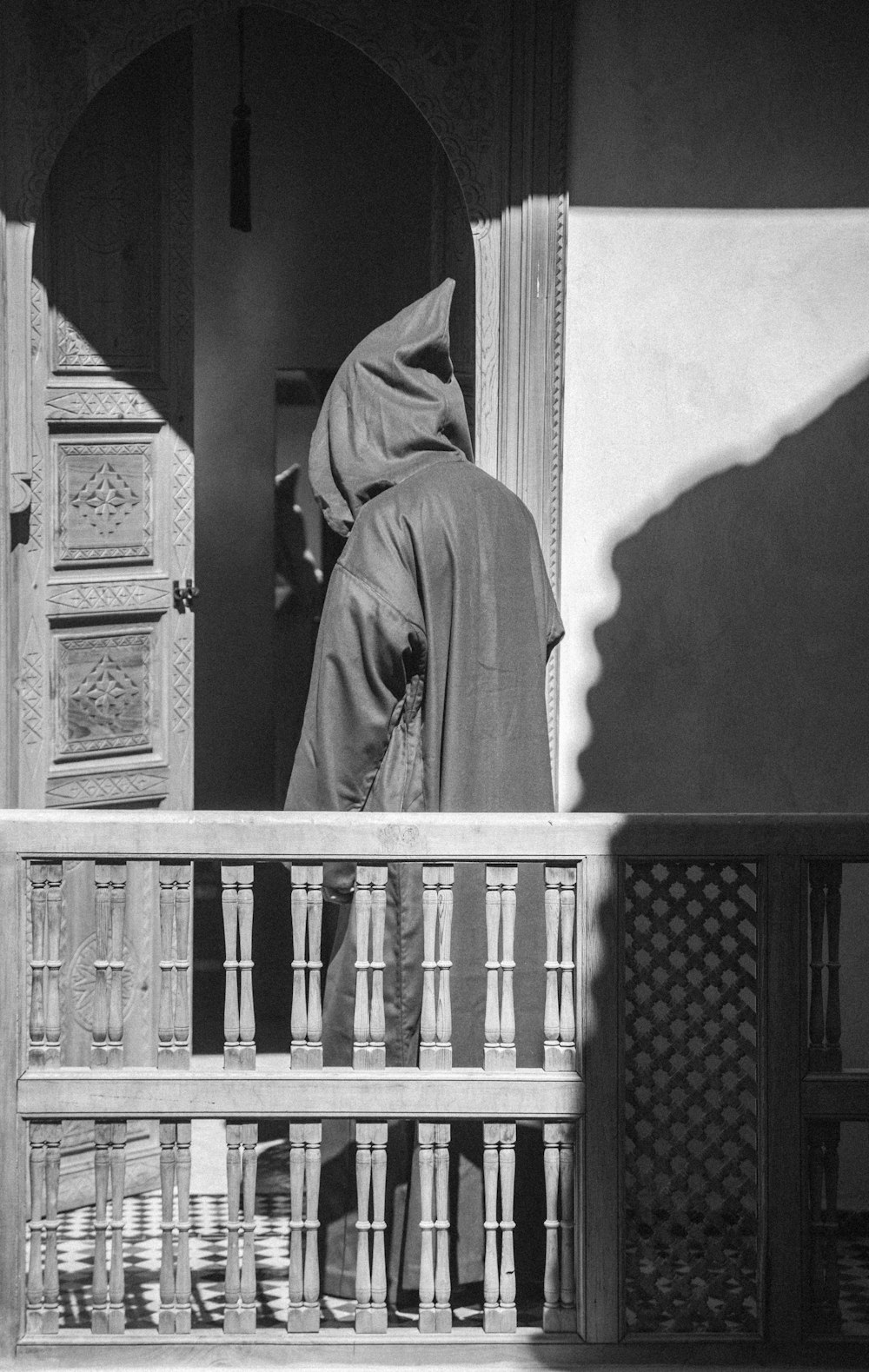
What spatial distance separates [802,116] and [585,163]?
57 cm

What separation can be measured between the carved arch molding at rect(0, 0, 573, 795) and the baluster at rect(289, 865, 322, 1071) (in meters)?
1.69

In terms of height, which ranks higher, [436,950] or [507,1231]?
[436,950]

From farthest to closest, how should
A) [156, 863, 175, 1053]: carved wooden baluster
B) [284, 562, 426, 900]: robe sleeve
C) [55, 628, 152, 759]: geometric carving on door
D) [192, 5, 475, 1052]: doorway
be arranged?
[192, 5, 475, 1052]: doorway, [55, 628, 152, 759]: geometric carving on door, [284, 562, 426, 900]: robe sleeve, [156, 863, 175, 1053]: carved wooden baluster

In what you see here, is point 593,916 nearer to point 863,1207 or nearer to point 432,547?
point 432,547

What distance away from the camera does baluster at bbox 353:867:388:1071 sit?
3.21 meters

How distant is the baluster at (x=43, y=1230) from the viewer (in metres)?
3.18

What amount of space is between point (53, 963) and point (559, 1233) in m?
0.99

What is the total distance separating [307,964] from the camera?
10.5ft

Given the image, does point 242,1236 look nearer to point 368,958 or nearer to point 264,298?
point 368,958

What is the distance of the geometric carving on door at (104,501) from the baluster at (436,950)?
1.96m

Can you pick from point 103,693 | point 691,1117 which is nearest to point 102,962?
point 691,1117

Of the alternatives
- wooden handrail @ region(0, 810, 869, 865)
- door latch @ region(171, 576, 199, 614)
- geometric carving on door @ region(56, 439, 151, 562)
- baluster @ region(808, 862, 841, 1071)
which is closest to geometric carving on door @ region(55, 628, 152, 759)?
door latch @ region(171, 576, 199, 614)

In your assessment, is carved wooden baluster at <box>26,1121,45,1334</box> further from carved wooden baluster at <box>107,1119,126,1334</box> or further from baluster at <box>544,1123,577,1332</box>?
baluster at <box>544,1123,577,1332</box>

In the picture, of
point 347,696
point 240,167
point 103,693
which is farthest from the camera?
point 240,167
